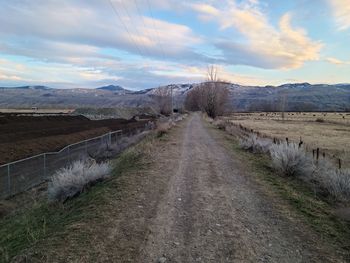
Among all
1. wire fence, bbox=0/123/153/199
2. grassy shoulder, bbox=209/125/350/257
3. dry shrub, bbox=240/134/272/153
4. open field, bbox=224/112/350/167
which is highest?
grassy shoulder, bbox=209/125/350/257

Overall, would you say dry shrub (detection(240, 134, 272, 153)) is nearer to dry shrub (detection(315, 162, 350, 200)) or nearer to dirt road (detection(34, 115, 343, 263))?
dry shrub (detection(315, 162, 350, 200))

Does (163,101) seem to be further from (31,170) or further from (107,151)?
(31,170)

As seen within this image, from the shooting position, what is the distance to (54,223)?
7973 mm

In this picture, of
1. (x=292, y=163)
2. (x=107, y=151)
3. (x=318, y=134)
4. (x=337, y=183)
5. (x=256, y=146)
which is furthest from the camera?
(x=318, y=134)

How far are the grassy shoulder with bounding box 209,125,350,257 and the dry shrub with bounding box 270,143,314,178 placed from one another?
1.22 ft

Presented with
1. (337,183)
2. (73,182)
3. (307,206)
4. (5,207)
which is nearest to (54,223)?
(73,182)

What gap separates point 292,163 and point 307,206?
4561mm

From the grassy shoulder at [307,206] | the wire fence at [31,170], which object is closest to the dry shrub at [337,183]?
the grassy shoulder at [307,206]

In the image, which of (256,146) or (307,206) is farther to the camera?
(256,146)

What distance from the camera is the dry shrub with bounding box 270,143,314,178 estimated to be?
12.7m

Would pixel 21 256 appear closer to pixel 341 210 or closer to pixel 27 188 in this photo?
pixel 341 210

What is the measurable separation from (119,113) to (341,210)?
88.0 metres

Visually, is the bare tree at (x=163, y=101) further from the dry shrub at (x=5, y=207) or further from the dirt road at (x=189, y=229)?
the dirt road at (x=189, y=229)

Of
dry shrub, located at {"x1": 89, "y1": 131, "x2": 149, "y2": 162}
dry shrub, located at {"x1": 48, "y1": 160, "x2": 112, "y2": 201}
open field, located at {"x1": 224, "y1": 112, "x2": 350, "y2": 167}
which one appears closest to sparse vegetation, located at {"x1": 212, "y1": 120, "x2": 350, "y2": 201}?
open field, located at {"x1": 224, "y1": 112, "x2": 350, "y2": 167}
